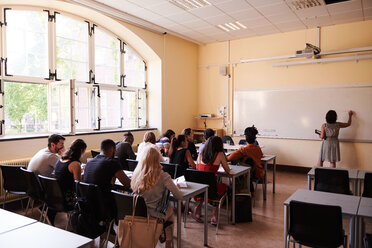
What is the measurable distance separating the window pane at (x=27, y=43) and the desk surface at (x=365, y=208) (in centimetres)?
540

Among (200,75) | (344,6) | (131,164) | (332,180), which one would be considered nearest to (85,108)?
(131,164)

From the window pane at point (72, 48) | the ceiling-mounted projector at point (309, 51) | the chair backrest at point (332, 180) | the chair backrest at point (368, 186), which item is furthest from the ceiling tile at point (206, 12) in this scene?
the chair backrest at point (368, 186)

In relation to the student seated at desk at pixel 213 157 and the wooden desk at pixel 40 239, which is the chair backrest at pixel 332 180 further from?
the wooden desk at pixel 40 239

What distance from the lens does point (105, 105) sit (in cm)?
675

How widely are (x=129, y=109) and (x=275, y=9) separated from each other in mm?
Answer: 4189

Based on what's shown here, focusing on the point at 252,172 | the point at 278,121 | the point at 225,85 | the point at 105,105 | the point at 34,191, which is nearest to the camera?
the point at 34,191

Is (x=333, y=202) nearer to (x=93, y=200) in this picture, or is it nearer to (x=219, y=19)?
(x=93, y=200)

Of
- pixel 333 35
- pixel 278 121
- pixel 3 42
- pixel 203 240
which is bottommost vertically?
pixel 203 240

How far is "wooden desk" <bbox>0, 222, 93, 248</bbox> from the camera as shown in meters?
1.73

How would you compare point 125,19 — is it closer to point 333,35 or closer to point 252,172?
point 252,172

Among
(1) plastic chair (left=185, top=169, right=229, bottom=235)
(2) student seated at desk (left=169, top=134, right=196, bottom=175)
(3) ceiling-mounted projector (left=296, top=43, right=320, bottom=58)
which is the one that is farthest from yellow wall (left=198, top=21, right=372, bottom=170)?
(1) plastic chair (left=185, top=169, right=229, bottom=235)

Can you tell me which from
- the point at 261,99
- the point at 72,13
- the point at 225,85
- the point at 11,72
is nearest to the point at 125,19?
the point at 72,13

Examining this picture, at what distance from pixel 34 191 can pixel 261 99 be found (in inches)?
238

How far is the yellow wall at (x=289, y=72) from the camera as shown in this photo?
659 cm
